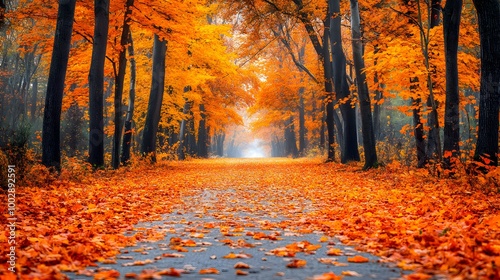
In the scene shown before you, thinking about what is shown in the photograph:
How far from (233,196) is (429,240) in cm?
662

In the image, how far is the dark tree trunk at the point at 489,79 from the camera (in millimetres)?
10492

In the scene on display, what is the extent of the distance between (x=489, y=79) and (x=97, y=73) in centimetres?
1177

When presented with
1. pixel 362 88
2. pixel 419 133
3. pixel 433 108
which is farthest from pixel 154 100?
pixel 433 108

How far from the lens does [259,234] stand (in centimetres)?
632

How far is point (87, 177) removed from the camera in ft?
45.1

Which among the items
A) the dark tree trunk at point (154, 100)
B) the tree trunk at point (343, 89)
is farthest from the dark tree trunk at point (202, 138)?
the tree trunk at point (343, 89)

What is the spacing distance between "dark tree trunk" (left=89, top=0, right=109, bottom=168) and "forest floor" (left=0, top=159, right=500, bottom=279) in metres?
4.86

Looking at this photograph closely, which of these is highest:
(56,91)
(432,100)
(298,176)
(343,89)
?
(343,89)

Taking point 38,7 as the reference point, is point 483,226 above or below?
below

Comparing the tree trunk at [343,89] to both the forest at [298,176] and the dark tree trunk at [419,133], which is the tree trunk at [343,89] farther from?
the dark tree trunk at [419,133]

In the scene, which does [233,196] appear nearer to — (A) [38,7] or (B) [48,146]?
(B) [48,146]

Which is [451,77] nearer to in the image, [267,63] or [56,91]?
[56,91]

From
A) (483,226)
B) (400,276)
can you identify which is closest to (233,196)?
(483,226)

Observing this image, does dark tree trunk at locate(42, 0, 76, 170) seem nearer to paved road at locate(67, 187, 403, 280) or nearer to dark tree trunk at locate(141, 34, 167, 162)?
paved road at locate(67, 187, 403, 280)
